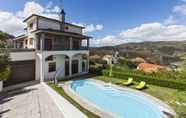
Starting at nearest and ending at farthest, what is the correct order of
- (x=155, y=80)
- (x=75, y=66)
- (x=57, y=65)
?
(x=155, y=80) → (x=57, y=65) → (x=75, y=66)

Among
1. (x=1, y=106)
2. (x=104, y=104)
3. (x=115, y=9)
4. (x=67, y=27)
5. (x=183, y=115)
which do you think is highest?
(x=115, y=9)

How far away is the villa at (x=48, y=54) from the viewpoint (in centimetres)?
1948

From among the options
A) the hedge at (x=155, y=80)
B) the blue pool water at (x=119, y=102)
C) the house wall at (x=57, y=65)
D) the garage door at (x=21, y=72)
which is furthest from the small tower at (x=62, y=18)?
the hedge at (x=155, y=80)

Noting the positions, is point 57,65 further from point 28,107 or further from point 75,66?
point 28,107

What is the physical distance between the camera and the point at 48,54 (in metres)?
20.9

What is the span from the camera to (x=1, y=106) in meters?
11.4

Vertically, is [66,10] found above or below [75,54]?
above

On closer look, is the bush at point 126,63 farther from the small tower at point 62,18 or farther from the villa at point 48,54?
the small tower at point 62,18

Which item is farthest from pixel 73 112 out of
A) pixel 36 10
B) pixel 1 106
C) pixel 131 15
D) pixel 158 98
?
pixel 131 15

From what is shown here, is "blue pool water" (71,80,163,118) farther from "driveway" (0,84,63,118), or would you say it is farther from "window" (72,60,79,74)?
"window" (72,60,79,74)

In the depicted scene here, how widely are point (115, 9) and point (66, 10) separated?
984 centimetres

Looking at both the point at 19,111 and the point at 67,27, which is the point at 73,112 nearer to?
the point at 19,111

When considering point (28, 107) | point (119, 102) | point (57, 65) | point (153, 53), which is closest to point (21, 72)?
point (57, 65)

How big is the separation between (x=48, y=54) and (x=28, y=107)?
10.8m
